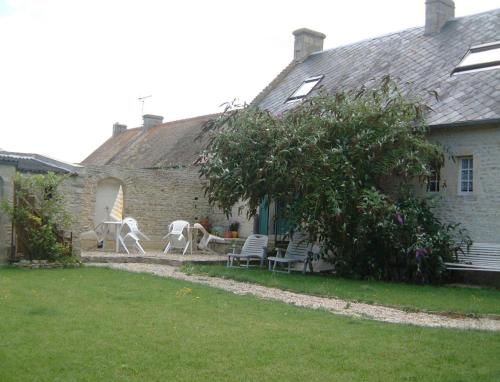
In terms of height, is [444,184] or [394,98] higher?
[394,98]

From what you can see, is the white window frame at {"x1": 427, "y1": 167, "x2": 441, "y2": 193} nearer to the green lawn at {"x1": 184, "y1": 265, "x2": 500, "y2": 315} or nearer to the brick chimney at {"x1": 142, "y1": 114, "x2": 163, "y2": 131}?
the green lawn at {"x1": 184, "y1": 265, "x2": 500, "y2": 315}

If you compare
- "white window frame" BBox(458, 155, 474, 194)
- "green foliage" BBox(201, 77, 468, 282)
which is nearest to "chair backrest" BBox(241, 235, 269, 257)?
"green foliage" BBox(201, 77, 468, 282)

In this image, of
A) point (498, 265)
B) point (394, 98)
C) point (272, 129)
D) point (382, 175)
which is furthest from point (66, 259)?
point (498, 265)

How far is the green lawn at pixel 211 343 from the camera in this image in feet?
17.6

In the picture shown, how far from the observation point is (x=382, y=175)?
13.7 meters

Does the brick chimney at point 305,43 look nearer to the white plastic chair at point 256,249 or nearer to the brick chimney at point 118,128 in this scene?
the white plastic chair at point 256,249

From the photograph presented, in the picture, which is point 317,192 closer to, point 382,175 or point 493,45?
point 382,175

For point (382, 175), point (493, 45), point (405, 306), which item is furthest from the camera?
point (493, 45)

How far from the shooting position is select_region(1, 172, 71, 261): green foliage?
13289 millimetres

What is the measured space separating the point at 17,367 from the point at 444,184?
11.4m

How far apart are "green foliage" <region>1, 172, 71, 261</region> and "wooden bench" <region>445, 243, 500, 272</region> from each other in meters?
8.34

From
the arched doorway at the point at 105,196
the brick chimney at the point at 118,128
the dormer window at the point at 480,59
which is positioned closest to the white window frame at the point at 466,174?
the dormer window at the point at 480,59

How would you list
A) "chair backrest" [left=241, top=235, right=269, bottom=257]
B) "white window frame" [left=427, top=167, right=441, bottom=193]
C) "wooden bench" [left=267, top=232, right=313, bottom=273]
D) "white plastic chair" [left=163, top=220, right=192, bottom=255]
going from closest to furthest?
"wooden bench" [left=267, top=232, right=313, bottom=273], "white window frame" [left=427, top=167, right=441, bottom=193], "chair backrest" [left=241, top=235, right=269, bottom=257], "white plastic chair" [left=163, top=220, right=192, bottom=255]

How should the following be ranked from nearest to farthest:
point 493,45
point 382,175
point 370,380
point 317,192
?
1. point 370,380
2. point 317,192
3. point 382,175
4. point 493,45
